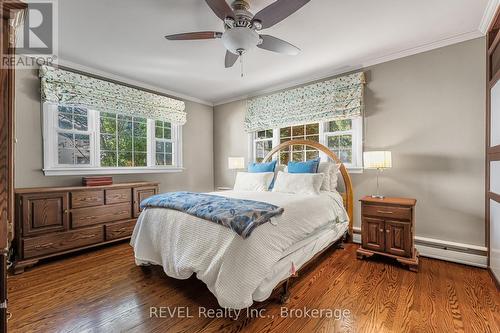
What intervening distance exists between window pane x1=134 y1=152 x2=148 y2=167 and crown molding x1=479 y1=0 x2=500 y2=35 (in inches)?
185

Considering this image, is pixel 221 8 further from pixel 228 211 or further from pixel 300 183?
pixel 300 183

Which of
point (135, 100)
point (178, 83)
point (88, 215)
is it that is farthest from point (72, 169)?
point (178, 83)

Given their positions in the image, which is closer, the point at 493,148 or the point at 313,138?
→ the point at 493,148

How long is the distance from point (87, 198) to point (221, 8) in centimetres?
282

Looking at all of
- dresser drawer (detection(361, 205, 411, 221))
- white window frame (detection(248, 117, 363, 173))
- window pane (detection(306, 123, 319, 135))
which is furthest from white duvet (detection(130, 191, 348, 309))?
window pane (detection(306, 123, 319, 135))

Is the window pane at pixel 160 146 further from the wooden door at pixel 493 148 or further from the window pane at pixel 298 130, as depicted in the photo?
the wooden door at pixel 493 148

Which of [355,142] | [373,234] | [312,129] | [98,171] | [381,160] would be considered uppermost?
[312,129]

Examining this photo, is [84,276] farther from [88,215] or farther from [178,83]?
→ [178,83]

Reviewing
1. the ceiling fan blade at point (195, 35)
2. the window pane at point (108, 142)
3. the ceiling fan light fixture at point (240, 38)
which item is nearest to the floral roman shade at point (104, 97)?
the window pane at point (108, 142)

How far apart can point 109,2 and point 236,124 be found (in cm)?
305

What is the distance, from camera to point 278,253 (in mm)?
1794

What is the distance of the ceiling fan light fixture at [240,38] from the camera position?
1852mm

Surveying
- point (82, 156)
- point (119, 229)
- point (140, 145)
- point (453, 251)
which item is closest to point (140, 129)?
point (140, 145)

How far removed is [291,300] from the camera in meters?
1.94
